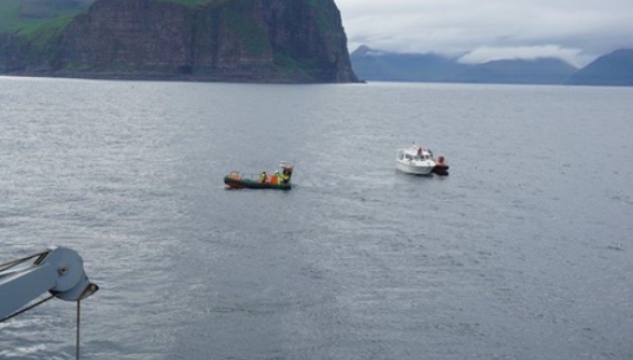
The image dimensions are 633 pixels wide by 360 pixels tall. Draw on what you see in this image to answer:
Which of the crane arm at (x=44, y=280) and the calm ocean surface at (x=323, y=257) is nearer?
the crane arm at (x=44, y=280)

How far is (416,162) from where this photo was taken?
349 feet

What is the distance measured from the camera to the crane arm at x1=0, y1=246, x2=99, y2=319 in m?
17.9

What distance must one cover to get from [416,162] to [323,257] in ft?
175

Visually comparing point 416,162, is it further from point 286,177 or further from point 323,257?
point 323,257

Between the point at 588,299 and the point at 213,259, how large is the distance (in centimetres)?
2609

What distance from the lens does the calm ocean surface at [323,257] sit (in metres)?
39.0

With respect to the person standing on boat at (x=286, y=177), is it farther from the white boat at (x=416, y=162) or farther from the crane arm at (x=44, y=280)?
the crane arm at (x=44, y=280)

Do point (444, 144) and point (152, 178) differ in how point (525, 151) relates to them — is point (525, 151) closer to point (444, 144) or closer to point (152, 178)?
point (444, 144)

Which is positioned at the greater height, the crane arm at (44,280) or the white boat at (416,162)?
the crane arm at (44,280)

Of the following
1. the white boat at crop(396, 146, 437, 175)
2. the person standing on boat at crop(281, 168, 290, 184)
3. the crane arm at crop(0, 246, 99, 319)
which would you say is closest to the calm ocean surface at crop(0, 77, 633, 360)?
the white boat at crop(396, 146, 437, 175)

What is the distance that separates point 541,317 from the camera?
4419 cm

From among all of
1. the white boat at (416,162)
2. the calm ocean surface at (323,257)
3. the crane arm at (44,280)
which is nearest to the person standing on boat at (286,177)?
the calm ocean surface at (323,257)

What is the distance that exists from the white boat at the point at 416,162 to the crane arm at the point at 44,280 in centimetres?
8861

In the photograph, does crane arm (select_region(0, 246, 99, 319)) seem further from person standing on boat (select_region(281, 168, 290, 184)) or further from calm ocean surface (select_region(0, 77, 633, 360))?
person standing on boat (select_region(281, 168, 290, 184))
